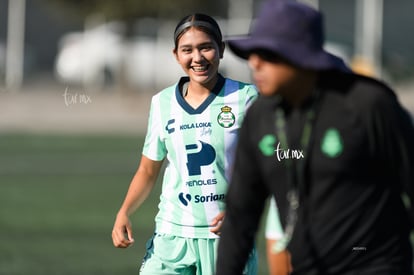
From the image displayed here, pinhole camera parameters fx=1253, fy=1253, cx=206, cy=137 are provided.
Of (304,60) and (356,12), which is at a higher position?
(356,12)

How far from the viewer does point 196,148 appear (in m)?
7.08

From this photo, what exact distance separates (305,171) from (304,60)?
45cm

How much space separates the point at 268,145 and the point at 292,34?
475 millimetres

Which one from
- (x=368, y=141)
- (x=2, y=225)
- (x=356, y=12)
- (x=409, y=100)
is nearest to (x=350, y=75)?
(x=368, y=141)

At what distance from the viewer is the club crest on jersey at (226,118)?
23.3 feet

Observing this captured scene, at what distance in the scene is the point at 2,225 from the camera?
1631 cm

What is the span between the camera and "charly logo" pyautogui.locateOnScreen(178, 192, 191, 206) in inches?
282

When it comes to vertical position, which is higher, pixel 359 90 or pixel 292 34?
pixel 292 34

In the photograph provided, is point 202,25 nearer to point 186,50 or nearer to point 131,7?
point 186,50

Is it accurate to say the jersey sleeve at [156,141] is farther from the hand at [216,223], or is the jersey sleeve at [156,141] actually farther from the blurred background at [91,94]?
the blurred background at [91,94]

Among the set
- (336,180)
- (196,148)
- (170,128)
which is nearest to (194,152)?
(196,148)

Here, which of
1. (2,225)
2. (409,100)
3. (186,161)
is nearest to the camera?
(186,161)

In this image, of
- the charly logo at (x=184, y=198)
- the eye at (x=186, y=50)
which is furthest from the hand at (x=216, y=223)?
the eye at (x=186, y=50)

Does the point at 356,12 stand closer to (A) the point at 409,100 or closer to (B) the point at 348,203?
(A) the point at 409,100
